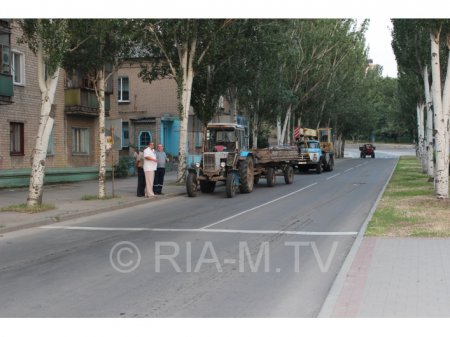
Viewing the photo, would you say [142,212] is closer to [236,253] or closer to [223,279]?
[236,253]

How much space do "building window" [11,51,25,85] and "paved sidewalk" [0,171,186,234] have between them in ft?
15.2

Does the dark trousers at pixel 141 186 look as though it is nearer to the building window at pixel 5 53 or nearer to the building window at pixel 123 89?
the building window at pixel 5 53

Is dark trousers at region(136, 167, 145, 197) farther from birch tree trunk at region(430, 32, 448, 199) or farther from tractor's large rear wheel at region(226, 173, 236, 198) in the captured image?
birch tree trunk at region(430, 32, 448, 199)

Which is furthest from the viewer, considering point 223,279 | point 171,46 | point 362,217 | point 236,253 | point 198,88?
point 198,88

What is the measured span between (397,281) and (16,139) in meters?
20.2

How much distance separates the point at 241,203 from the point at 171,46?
32.7 ft

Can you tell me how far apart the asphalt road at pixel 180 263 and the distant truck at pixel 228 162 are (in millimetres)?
4230

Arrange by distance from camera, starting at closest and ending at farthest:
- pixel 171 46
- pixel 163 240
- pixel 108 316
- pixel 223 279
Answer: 1. pixel 108 316
2. pixel 223 279
3. pixel 163 240
4. pixel 171 46

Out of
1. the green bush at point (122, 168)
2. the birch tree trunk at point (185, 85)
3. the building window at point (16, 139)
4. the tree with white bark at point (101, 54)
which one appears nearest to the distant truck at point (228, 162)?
the birch tree trunk at point (185, 85)

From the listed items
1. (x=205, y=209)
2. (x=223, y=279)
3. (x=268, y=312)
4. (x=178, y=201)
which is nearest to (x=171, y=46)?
(x=178, y=201)

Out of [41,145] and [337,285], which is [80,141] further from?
[337,285]

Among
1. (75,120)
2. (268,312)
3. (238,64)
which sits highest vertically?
(238,64)

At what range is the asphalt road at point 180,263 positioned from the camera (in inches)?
247

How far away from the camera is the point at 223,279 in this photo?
7520mm
